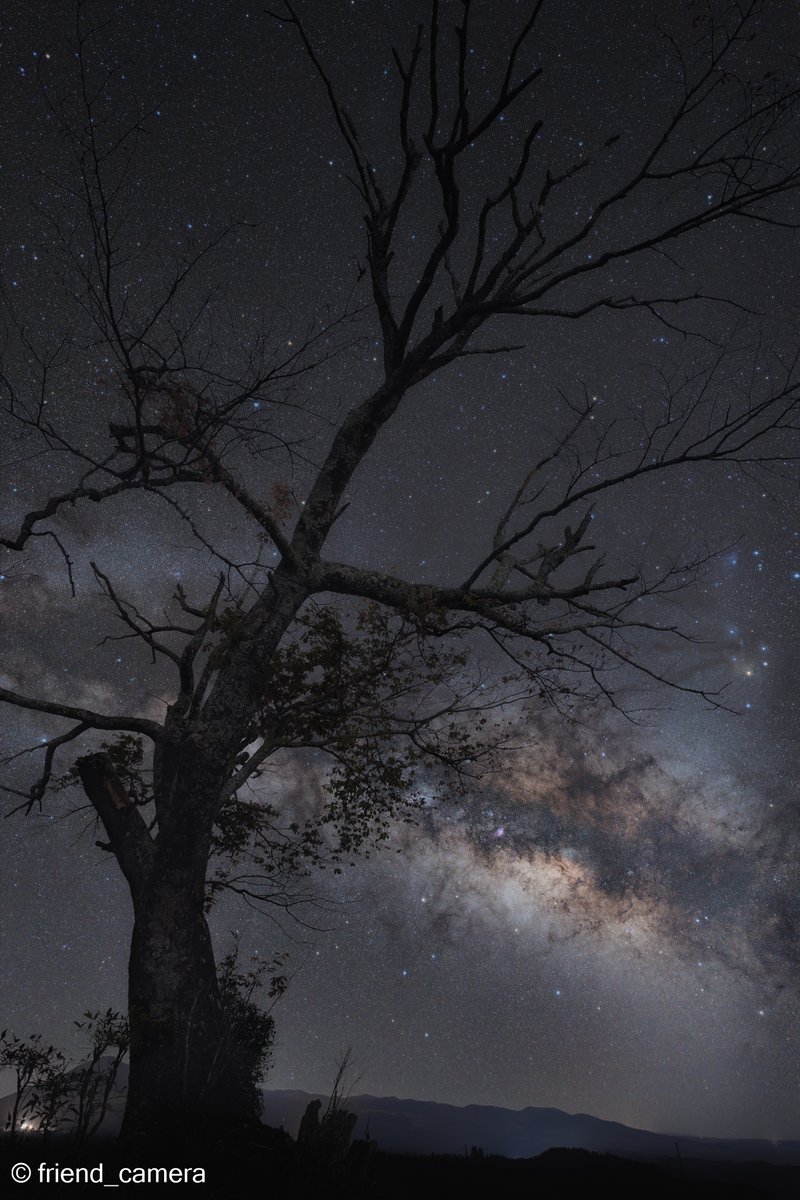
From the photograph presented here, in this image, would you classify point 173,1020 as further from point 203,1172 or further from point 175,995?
point 203,1172

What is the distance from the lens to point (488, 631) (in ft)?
31.0

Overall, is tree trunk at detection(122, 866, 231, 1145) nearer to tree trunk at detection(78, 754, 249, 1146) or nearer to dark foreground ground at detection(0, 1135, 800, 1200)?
tree trunk at detection(78, 754, 249, 1146)

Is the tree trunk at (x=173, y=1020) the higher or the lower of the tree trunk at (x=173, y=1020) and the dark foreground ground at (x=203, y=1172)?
the higher

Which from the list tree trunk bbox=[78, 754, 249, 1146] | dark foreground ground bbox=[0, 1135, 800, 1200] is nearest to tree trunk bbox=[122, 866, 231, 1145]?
tree trunk bbox=[78, 754, 249, 1146]

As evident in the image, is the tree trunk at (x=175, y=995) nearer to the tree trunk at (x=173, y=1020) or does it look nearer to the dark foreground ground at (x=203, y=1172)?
the tree trunk at (x=173, y=1020)

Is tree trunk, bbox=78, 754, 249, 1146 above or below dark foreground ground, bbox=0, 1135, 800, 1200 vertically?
above

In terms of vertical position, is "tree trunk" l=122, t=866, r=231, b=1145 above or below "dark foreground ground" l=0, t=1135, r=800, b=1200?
above

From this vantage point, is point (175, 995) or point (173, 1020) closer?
point (173, 1020)

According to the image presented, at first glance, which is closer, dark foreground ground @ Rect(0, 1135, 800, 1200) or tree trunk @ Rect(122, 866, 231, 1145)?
dark foreground ground @ Rect(0, 1135, 800, 1200)

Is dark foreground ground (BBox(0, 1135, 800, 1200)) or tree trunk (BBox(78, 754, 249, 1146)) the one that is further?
tree trunk (BBox(78, 754, 249, 1146))

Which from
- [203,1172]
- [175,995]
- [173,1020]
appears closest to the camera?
[203,1172]

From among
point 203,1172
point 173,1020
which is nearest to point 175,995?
point 173,1020

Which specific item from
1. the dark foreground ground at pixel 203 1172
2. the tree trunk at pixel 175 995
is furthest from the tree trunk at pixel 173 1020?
the dark foreground ground at pixel 203 1172

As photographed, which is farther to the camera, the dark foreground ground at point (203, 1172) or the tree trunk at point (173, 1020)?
the tree trunk at point (173, 1020)
